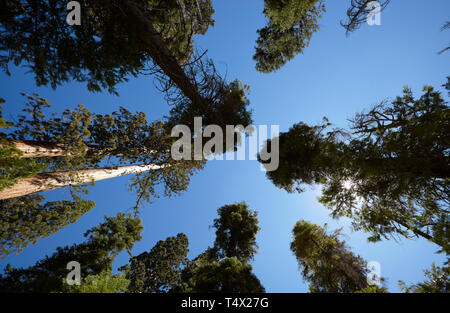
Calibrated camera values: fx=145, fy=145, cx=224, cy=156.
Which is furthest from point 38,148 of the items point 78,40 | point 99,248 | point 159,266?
point 159,266

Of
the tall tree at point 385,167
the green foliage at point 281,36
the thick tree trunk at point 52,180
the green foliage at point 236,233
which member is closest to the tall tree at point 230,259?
the green foliage at point 236,233

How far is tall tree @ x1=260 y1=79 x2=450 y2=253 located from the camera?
365 cm

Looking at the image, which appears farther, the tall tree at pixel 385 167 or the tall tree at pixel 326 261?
the tall tree at pixel 326 261

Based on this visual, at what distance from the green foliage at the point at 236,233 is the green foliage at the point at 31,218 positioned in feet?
24.7

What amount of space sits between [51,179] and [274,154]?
7.93 metres

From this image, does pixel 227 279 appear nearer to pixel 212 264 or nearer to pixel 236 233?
pixel 212 264

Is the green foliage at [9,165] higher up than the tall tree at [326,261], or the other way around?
the green foliage at [9,165]

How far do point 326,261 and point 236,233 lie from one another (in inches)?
189

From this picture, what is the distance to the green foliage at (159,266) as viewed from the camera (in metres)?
11.6

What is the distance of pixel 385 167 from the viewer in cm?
389

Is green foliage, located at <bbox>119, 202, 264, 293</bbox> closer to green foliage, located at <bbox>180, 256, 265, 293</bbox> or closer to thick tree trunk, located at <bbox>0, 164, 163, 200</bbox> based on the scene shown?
green foliage, located at <bbox>180, 256, 265, 293</bbox>

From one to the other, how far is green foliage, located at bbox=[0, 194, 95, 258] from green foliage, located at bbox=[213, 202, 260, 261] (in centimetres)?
754

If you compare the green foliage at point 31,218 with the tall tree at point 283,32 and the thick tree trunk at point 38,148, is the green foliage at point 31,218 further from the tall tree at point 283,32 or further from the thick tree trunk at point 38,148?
the tall tree at point 283,32

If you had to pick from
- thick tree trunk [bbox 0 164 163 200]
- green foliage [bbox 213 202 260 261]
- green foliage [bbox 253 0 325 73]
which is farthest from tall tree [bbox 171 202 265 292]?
green foliage [bbox 253 0 325 73]
